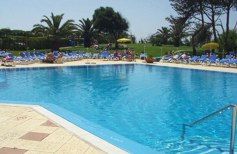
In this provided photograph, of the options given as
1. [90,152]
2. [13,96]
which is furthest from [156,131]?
[13,96]

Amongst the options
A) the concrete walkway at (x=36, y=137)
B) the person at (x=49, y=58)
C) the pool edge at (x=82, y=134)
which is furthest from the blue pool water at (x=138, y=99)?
the person at (x=49, y=58)

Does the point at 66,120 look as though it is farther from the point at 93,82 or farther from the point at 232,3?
the point at 232,3

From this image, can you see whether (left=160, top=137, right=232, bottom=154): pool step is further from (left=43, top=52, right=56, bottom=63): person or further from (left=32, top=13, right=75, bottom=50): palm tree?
(left=32, top=13, right=75, bottom=50): palm tree

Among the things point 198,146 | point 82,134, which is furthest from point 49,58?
point 198,146

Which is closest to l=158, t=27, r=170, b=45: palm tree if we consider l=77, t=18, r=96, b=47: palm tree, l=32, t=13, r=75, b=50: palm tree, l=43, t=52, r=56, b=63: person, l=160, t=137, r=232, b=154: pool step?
l=77, t=18, r=96, b=47: palm tree

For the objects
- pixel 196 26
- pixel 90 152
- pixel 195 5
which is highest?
pixel 195 5

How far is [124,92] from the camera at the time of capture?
38.8 feet

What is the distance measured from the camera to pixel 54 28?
30.0 metres

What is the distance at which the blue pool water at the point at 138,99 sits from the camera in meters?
6.33

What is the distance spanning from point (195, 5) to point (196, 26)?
2364 millimetres

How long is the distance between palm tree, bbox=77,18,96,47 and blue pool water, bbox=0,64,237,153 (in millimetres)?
18899

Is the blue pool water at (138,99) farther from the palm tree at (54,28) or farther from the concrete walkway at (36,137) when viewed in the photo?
the palm tree at (54,28)

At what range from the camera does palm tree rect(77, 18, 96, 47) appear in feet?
122

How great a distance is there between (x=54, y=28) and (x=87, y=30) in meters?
8.60
